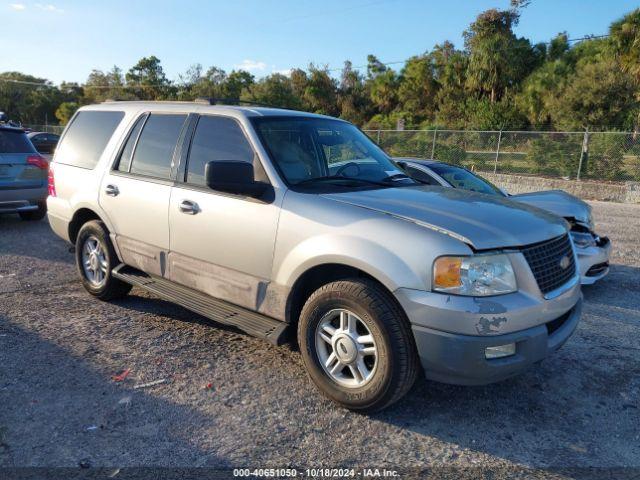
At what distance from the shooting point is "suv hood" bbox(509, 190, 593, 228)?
6261mm

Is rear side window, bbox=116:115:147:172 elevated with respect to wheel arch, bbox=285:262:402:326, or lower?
elevated

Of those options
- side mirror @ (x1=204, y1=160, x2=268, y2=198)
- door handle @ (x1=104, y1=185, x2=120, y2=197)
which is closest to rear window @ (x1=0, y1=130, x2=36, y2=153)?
door handle @ (x1=104, y1=185, x2=120, y2=197)

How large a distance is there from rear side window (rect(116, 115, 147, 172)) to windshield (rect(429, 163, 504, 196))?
14.6 feet

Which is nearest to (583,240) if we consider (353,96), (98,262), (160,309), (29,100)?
(160,309)

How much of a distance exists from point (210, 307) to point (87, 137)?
2652 mm

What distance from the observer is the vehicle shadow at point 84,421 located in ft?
9.35

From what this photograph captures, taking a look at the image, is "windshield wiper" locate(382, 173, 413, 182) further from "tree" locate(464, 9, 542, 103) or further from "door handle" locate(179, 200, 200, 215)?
"tree" locate(464, 9, 542, 103)

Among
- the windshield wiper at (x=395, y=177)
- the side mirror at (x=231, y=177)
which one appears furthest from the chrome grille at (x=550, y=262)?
the side mirror at (x=231, y=177)

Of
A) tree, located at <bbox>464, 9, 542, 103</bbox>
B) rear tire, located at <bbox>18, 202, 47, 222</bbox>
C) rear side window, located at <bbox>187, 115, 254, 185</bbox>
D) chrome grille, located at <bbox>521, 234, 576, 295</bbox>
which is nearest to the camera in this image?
chrome grille, located at <bbox>521, 234, 576, 295</bbox>

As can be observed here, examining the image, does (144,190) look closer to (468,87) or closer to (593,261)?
(593,261)

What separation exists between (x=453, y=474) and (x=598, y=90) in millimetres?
29618

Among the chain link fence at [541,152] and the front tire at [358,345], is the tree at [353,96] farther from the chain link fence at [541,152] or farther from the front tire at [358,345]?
the front tire at [358,345]

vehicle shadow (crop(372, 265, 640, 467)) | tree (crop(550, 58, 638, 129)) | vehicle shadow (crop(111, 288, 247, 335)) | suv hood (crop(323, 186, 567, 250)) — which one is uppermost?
tree (crop(550, 58, 638, 129))

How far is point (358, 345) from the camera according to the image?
3.27 meters
